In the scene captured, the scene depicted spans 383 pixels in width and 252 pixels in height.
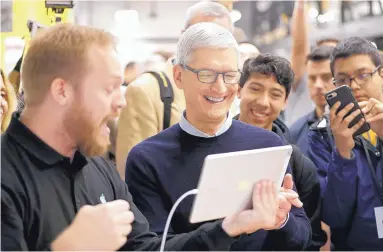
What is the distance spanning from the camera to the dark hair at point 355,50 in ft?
8.89

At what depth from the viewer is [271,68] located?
254cm

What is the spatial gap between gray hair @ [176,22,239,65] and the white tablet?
545 mm

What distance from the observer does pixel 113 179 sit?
5.54 feet

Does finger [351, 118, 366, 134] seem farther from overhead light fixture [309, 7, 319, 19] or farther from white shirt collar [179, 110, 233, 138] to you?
overhead light fixture [309, 7, 319, 19]

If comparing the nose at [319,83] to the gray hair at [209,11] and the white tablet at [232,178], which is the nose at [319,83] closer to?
the gray hair at [209,11]

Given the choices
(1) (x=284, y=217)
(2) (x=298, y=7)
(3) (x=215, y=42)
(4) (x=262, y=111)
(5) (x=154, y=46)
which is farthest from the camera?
(5) (x=154, y=46)

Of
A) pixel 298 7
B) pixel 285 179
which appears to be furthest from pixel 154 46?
pixel 285 179

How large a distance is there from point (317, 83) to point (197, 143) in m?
1.44

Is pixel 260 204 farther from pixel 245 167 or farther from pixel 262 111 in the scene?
pixel 262 111

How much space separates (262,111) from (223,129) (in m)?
0.50

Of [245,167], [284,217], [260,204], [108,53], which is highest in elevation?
[108,53]

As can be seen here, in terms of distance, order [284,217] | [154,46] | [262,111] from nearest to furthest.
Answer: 1. [284,217]
2. [262,111]
3. [154,46]

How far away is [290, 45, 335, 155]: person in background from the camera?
10.4 ft

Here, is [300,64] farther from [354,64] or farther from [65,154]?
[65,154]
